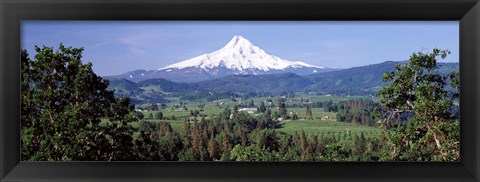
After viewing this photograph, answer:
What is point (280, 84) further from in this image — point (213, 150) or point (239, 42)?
point (213, 150)

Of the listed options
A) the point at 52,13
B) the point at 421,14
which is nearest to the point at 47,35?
the point at 52,13

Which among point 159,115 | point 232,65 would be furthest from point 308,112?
point 159,115

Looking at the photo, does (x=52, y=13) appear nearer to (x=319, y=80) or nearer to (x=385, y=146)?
(x=319, y=80)

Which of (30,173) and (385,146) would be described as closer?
(30,173)

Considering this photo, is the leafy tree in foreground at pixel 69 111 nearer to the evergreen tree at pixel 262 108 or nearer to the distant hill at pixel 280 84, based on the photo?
the distant hill at pixel 280 84

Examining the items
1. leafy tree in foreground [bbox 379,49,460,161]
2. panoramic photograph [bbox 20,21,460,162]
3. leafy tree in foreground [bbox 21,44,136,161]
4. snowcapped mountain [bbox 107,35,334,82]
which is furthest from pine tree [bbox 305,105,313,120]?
leafy tree in foreground [bbox 21,44,136,161]
